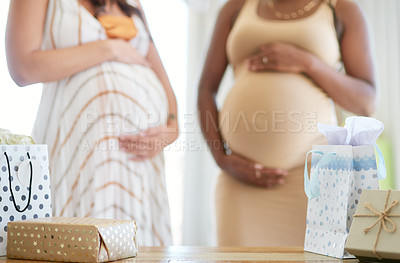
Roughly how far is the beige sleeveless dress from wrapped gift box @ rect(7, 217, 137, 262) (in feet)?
3.22

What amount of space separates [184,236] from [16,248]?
3.43 ft

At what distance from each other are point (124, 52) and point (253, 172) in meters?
0.66

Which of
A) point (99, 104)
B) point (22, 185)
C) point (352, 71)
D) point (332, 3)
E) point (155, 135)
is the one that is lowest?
point (22, 185)

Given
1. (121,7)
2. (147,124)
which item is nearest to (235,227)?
(147,124)

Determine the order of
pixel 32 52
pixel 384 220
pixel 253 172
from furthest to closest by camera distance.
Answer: pixel 253 172, pixel 32 52, pixel 384 220

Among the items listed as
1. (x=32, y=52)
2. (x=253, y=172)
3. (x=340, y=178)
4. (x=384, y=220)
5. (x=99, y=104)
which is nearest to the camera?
(x=384, y=220)

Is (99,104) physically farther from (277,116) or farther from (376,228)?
(376,228)

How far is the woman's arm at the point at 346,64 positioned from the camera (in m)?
1.79

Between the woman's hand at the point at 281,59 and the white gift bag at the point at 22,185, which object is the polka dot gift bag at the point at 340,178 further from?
the woman's hand at the point at 281,59

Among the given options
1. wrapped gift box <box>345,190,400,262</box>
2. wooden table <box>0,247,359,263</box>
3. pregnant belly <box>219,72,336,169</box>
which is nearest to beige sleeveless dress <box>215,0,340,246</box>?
Result: pregnant belly <box>219,72,336,169</box>

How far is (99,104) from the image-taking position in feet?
5.48

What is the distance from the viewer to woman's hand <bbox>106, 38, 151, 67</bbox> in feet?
5.59

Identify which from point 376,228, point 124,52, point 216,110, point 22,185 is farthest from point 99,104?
point 376,228

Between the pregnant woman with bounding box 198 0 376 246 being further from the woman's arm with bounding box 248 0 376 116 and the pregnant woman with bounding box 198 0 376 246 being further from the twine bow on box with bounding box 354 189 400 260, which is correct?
the twine bow on box with bounding box 354 189 400 260
